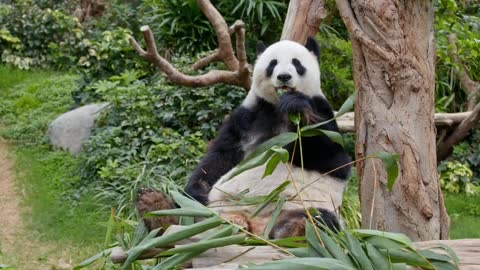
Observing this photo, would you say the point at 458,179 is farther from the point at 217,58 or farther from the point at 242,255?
the point at 242,255

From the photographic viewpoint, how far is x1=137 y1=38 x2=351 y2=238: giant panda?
430cm

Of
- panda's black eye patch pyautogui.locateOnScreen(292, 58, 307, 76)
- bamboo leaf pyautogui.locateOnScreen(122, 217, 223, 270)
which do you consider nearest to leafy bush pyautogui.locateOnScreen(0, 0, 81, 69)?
panda's black eye patch pyautogui.locateOnScreen(292, 58, 307, 76)

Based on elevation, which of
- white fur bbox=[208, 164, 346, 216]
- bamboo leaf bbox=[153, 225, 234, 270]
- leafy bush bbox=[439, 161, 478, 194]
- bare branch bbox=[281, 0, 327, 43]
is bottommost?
leafy bush bbox=[439, 161, 478, 194]

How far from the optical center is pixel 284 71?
15.1 ft

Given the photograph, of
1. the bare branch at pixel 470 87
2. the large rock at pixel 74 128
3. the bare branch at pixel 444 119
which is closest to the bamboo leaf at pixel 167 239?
the bare branch at pixel 444 119

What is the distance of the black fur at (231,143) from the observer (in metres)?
4.71

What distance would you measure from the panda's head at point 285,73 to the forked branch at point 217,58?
1436 mm

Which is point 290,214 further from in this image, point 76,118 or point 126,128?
point 76,118

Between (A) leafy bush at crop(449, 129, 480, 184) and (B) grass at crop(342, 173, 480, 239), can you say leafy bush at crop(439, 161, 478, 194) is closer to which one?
(B) grass at crop(342, 173, 480, 239)

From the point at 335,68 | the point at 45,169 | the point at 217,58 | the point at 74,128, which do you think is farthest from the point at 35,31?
the point at 217,58

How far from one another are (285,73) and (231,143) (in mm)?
536

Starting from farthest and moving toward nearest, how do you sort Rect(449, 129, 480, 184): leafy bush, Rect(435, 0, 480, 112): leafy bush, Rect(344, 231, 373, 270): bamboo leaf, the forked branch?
1. Rect(449, 129, 480, 184): leafy bush
2. the forked branch
3. Rect(435, 0, 480, 112): leafy bush
4. Rect(344, 231, 373, 270): bamboo leaf

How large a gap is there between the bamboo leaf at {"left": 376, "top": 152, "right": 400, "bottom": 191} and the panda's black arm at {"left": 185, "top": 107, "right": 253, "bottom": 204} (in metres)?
1.30

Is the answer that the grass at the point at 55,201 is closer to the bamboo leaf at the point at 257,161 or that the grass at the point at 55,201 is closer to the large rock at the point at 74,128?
the large rock at the point at 74,128
